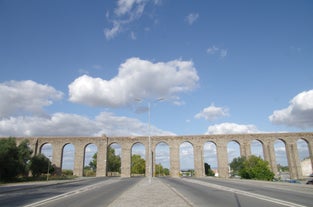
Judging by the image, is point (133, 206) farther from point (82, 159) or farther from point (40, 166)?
point (82, 159)

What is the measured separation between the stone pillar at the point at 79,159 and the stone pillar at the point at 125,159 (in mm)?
9525

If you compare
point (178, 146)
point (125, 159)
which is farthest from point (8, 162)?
point (178, 146)

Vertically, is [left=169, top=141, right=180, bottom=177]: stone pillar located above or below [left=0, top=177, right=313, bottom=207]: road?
above

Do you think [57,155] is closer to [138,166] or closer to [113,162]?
[113,162]

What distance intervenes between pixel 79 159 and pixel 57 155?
5.23 meters

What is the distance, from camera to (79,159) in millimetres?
62562

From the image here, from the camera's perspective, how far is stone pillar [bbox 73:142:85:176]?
2438 inches

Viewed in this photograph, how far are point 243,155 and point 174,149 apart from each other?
1651 cm

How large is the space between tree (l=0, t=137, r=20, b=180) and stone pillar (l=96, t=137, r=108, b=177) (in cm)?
2443

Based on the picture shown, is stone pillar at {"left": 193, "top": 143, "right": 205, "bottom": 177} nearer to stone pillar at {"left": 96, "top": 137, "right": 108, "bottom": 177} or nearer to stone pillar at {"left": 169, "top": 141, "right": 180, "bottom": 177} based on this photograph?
stone pillar at {"left": 169, "top": 141, "right": 180, "bottom": 177}

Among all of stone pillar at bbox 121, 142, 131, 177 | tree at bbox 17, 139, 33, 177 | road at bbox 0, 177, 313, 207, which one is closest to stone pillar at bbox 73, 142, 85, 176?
stone pillar at bbox 121, 142, 131, 177

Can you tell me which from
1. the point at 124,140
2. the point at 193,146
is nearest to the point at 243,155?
the point at 193,146

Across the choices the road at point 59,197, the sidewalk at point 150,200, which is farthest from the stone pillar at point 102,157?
the sidewalk at point 150,200

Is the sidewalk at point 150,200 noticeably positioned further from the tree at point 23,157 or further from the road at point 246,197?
the tree at point 23,157
